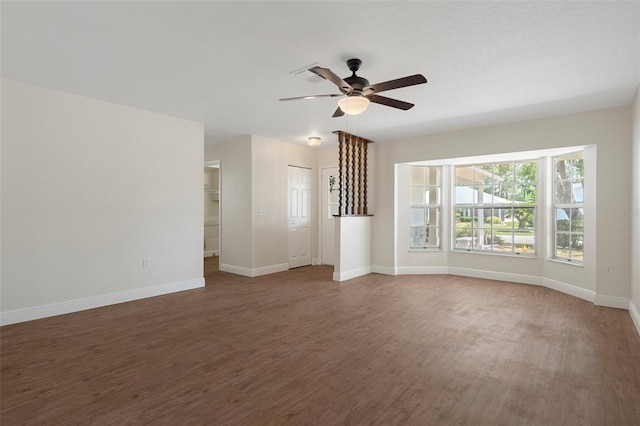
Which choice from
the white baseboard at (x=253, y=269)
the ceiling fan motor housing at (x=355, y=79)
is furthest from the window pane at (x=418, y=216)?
the ceiling fan motor housing at (x=355, y=79)

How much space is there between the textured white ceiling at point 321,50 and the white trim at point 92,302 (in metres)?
2.46

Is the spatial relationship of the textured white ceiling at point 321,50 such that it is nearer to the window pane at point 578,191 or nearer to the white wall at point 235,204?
the window pane at point 578,191

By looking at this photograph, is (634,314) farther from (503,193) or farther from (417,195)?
(417,195)

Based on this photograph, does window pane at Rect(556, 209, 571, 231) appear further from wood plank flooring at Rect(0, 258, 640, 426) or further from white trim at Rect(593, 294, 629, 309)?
wood plank flooring at Rect(0, 258, 640, 426)

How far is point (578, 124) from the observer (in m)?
4.54

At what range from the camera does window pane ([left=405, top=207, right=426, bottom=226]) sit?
648 cm

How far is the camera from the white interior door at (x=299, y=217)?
7.00m

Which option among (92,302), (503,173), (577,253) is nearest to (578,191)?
(577,253)

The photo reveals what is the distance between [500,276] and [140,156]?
5945 mm

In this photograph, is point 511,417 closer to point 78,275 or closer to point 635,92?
point 635,92

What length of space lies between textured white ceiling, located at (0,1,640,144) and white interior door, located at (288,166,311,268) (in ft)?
9.08

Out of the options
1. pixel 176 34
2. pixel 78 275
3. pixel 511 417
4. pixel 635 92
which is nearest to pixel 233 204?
pixel 78 275

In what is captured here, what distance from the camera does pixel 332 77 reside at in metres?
2.77

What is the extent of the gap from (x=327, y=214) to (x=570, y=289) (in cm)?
447
